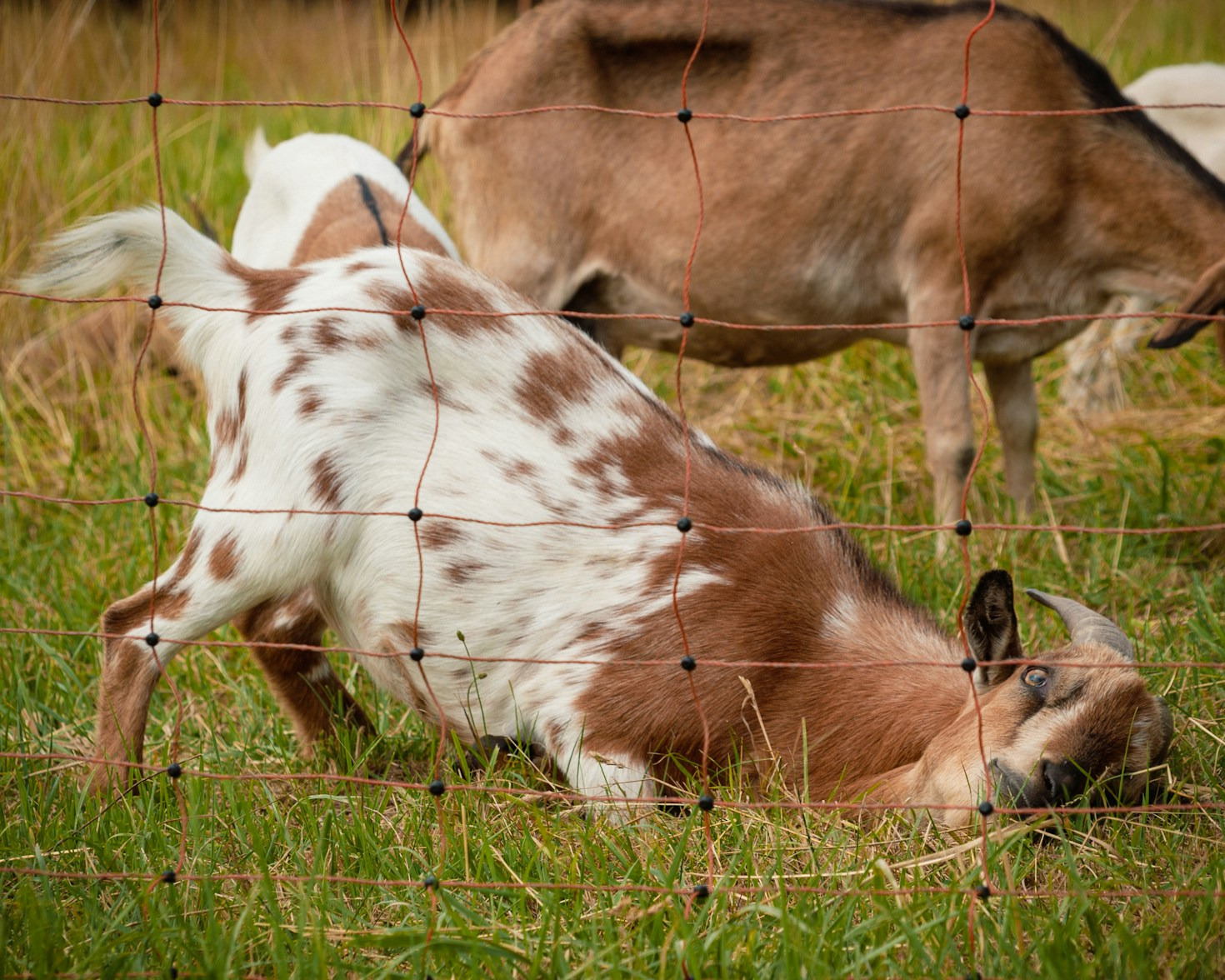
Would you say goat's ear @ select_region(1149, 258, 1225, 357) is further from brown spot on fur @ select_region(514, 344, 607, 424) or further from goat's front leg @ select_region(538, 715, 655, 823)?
goat's front leg @ select_region(538, 715, 655, 823)

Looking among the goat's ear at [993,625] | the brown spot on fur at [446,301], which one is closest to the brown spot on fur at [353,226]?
the brown spot on fur at [446,301]

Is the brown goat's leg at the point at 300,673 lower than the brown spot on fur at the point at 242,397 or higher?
lower

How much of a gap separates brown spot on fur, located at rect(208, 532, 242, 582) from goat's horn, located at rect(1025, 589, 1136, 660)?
1724 mm

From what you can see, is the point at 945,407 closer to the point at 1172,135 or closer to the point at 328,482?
the point at 1172,135

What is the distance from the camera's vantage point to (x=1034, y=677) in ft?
8.69

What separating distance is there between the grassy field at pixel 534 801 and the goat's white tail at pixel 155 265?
0.32 metres

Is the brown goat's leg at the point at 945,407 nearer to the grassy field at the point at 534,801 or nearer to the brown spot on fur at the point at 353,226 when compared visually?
the grassy field at the point at 534,801

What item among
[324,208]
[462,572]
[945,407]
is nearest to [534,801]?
[462,572]

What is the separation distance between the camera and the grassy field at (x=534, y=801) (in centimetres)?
228

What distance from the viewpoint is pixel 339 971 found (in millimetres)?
2248

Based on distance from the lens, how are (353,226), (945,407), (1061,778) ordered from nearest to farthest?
(1061,778) < (353,226) < (945,407)

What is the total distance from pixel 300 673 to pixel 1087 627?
6.29 feet

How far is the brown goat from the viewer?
466 cm

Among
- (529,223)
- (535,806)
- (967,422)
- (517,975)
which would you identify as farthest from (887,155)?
(517,975)
